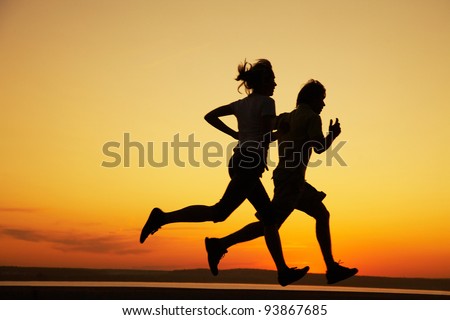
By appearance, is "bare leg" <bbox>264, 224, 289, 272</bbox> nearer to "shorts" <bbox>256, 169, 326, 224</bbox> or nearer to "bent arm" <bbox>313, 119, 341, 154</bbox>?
"shorts" <bbox>256, 169, 326, 224</bbox>

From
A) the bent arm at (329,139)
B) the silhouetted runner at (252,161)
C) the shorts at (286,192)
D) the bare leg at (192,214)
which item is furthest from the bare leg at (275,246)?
the bent arm at (329,139)

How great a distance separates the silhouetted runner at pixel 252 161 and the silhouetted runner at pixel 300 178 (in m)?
0.25

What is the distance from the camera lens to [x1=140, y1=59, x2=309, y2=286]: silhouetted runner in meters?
8.29

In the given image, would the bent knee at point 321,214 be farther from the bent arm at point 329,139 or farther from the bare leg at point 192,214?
the bare leg at point 192,214

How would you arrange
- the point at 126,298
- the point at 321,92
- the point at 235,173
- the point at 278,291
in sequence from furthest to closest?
the point at 278,291 < the point at 126,298 < the point at 321,92 < the point at 235,173

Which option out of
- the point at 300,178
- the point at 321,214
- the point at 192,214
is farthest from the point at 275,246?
the point at 192,214

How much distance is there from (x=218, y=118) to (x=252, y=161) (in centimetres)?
95

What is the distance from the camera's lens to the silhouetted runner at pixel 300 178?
8.59 m

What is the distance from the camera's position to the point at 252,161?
825 centimetres

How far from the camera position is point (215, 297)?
33.9ft

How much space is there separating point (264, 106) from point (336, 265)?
7.26 feet

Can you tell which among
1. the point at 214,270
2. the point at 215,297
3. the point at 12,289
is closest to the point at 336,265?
the point at 214,270

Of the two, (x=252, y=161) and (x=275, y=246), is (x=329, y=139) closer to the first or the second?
(x=252, y=161)

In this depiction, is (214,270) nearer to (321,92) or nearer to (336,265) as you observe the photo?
(336,265)
